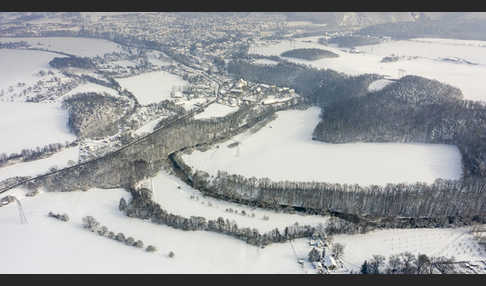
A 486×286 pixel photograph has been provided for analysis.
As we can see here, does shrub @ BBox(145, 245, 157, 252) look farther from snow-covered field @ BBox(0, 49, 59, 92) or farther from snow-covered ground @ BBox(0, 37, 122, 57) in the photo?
snow-covered ground @ BBox(0, 37, 122, 57)

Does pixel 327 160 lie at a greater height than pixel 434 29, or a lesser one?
lesser

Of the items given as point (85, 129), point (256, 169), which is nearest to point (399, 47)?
point (256, 169)

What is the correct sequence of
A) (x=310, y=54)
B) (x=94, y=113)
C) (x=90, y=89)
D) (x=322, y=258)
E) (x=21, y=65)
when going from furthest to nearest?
(x=310, y=54)
(x=21, y=65)
(x=90, y=89)
(x=94, y=113)
(x=322, y=258)

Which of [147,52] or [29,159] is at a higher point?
[147,52]

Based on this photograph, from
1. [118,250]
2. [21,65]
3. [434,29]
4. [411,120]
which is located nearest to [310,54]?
[411,120]

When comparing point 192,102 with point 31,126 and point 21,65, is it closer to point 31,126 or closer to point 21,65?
→ point 31,126

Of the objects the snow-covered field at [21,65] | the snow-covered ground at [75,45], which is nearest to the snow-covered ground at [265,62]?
the snow-covered ground at [75,45]

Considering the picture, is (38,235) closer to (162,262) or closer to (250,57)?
(162,262)
